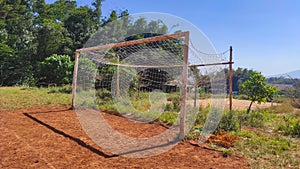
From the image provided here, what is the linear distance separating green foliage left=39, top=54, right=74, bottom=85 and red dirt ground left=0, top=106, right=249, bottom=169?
6927mm

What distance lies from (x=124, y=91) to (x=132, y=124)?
358 centimetres

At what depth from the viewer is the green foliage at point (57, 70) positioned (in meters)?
11.2

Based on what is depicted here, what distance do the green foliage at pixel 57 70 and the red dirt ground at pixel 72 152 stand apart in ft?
22.7

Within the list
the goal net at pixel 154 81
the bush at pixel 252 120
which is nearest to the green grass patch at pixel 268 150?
the goal net at pixel 154 81

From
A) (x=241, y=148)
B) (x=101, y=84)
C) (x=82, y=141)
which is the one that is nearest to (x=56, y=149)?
(x=82, y=141)

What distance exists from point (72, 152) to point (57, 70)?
919 cm

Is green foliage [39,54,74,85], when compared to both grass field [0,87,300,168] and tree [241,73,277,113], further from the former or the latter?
tree [241,73,277,113]

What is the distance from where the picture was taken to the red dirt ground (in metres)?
2.64

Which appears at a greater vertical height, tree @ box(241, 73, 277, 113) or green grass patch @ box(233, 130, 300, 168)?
tree @ box(241, 73, 277, 113)

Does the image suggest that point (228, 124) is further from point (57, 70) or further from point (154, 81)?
point (57, 70)

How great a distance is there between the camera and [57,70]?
11281mm

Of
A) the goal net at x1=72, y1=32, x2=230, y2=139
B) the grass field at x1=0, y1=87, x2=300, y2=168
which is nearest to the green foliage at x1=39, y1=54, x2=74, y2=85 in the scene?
the goal net at x1=72, y1=32, x2=230, y2=139

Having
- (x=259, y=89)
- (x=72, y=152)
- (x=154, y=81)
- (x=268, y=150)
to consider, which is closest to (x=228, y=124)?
(x=268, y=150)

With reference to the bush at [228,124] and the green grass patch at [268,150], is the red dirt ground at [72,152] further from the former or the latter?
the bush at [228,124]
